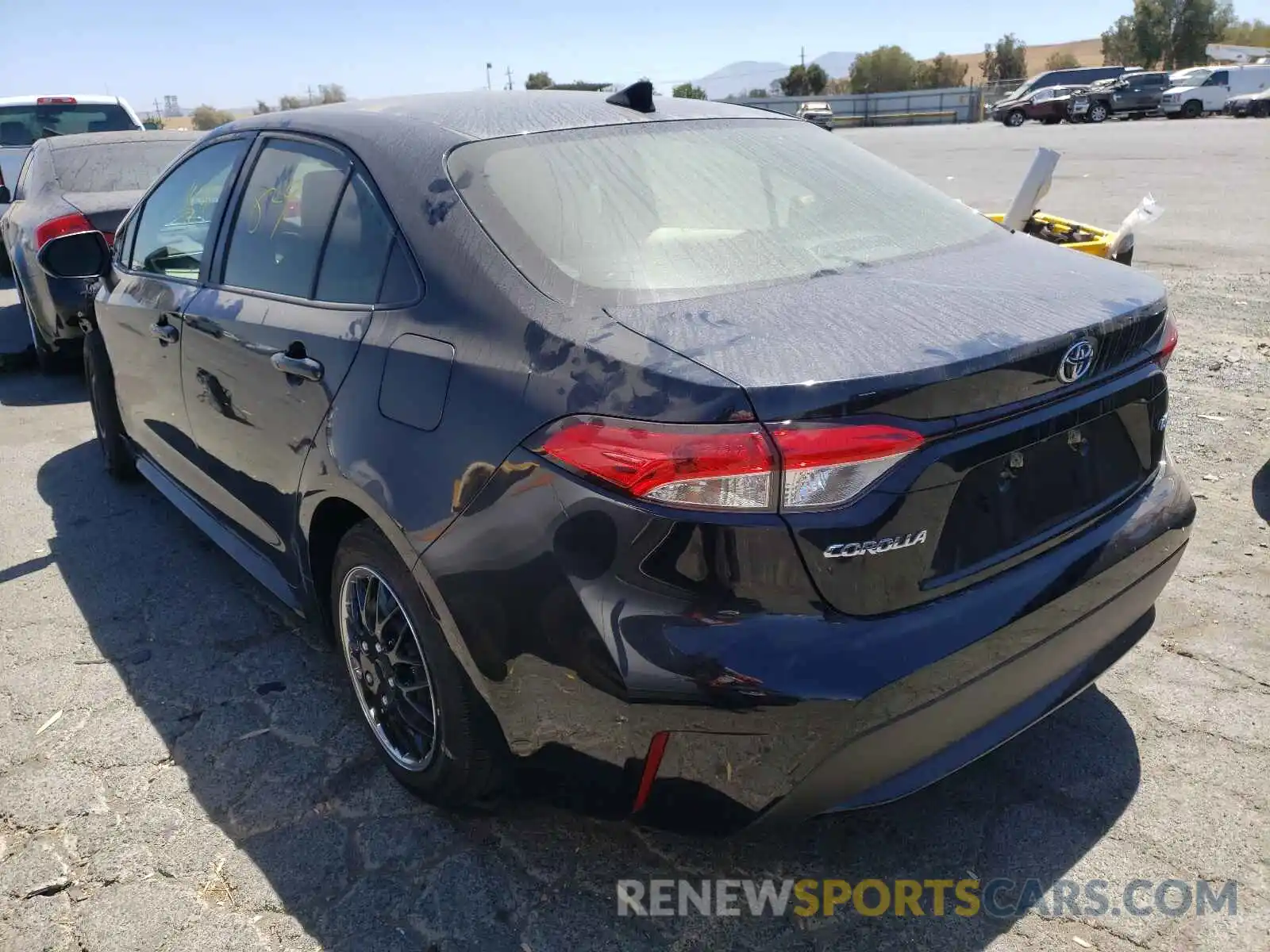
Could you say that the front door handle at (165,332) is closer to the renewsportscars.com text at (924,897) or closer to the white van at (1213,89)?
the renewsportscars.com text at (924,897)

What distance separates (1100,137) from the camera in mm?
27297

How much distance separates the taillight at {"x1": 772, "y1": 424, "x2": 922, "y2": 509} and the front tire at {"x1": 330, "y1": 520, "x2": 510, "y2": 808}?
899mm

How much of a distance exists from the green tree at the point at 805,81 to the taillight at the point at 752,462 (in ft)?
223

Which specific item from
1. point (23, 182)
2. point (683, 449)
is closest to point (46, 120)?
point (23, 182)

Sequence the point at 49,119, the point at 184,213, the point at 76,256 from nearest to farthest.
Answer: the point at 184,213
the point at 76,256
the point at 49,119

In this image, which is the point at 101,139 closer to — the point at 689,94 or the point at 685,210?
the point at 685,210

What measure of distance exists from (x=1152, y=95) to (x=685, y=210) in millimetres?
43118

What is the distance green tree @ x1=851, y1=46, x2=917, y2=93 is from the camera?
72.7 metres

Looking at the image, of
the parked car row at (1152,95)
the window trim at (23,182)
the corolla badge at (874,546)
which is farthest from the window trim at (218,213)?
the parked car row at (1152,95)

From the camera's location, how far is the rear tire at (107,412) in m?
4.59

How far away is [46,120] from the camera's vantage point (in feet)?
38.4

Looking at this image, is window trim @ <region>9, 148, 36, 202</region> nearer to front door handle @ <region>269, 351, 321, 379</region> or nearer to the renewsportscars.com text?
front door handle @ <region>269, 351, 321, 379</region>

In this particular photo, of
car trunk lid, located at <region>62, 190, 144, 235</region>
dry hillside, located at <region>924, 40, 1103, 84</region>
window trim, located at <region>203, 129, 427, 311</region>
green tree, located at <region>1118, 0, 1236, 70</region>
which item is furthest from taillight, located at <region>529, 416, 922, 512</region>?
dry hillside, located at <region>924, 40, 1103, 84</region>

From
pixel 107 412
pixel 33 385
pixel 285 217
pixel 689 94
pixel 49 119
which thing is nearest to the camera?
pixel 285 217
